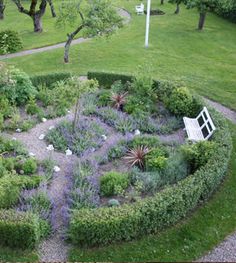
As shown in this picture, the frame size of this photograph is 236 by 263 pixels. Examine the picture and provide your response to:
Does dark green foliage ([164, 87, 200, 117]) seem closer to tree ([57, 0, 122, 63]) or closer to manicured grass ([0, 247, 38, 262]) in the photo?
tree ([57, 0, 122, 63])

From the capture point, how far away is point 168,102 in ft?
45.8

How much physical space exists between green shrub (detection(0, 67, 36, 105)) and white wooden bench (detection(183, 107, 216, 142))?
6.20 m

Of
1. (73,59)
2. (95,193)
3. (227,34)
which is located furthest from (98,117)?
(227,34)

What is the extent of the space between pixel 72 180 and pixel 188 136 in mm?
4141

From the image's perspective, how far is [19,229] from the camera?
7828 mm

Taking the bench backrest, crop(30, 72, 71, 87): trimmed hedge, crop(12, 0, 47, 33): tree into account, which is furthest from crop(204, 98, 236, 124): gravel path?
crop(12, 0, 47, 33): tree

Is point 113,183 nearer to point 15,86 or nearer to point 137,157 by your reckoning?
point 137,157

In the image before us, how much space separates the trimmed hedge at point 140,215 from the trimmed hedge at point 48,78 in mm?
8867

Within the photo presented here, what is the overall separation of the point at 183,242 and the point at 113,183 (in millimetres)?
2360

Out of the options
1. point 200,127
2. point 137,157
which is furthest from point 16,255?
point 200,127

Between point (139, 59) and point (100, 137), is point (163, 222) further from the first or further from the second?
point (139, 59)

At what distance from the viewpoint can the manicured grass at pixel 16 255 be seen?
7.85 meters

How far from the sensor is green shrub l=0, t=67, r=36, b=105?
1391cm

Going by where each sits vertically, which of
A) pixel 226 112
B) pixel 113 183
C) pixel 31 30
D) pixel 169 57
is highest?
pixel 113 183
